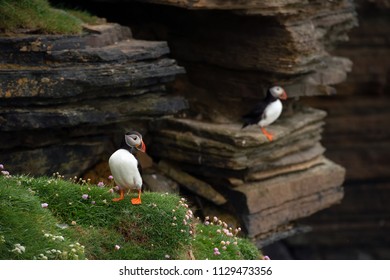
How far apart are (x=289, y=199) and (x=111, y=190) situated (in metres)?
7.48

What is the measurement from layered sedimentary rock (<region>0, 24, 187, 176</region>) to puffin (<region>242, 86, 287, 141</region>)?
1448 mm

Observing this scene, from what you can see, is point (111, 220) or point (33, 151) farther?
point (33, 151)

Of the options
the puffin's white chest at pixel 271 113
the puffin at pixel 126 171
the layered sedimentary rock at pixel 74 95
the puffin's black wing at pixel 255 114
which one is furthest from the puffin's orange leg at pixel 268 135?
the puffin at pixel 126 171

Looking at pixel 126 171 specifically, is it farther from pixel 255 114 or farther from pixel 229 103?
A: pixel 229 103

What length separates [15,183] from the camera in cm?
Result: 1206

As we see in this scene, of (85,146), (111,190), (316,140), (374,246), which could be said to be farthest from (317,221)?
(111,190)

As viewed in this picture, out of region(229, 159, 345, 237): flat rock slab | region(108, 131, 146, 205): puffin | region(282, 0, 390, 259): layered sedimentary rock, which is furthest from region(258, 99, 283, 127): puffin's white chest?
region(282, 0, 390, 259): layered sedimentary rock

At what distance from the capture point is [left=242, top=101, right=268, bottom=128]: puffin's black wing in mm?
18047

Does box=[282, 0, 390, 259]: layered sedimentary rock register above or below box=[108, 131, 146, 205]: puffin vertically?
below

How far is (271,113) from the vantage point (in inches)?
715

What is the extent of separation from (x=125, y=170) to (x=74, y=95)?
143 inches

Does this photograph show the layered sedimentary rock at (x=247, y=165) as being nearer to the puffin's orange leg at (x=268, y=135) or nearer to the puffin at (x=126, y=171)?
the puffin's orange leg at (x=268, y=135)

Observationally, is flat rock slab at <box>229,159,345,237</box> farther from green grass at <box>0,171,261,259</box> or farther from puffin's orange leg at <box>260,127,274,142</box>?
green grass at <box>0,171,261,259</box>
